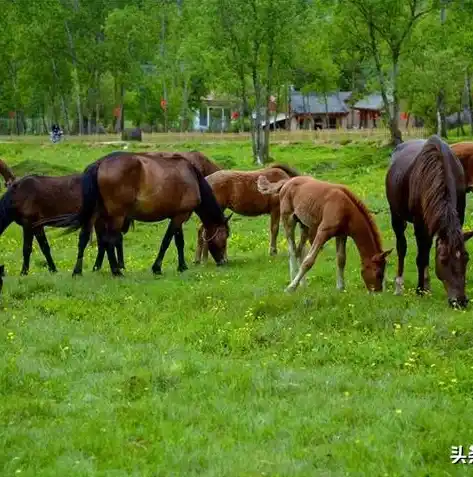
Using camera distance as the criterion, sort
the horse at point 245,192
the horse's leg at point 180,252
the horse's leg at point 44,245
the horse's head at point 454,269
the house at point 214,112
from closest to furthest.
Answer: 1. the horse's head at point 454,269
2. the horse's leg at point 180,252
3. the horse's leg at point 44,245
4. the horse at point 245,192
5. the house at point 214,112

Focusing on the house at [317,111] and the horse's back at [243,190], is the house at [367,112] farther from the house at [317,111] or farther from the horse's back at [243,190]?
the horse's back at [243,190]

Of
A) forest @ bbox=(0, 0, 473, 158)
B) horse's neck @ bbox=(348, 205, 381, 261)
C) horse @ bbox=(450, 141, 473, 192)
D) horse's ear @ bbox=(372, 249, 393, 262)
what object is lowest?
horse's ear @ bbox=(372, 249, 393, 262)

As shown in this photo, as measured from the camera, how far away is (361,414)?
7.70 metres

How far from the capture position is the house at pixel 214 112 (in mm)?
100188

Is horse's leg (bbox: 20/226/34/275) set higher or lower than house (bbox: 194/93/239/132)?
lower

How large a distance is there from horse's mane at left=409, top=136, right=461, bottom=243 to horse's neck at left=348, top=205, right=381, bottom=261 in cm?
75

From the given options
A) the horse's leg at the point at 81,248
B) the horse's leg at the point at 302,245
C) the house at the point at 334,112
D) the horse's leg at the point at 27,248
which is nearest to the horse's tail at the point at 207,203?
the horse's leg at the point at 81,248

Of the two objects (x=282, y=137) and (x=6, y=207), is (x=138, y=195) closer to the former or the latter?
(x=6, y=207)

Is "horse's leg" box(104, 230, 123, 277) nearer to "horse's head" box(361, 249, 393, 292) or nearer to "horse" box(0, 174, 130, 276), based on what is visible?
"horse" box(0, 174, 130, 276)

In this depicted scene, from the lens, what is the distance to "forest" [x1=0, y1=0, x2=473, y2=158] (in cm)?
4284

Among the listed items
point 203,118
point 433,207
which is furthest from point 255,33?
point 203,118

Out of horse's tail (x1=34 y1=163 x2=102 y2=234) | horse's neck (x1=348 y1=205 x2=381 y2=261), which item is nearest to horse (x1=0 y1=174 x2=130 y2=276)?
horse's tail (x1=34 y1=163 x2=102 y2=234)

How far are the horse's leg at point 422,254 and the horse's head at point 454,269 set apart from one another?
121 centimetres

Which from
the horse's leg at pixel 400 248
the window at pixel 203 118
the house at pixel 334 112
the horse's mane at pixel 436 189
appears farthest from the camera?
the window at pixel 203 118
